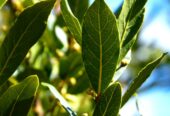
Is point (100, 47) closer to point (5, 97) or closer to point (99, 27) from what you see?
point (99, 27)

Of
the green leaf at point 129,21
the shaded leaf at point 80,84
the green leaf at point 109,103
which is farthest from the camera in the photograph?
the shaded leaf at point 80,84

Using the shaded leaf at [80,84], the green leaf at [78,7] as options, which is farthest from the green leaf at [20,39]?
the shaded leaf at [80,84]

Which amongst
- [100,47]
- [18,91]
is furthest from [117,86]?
[18,91]

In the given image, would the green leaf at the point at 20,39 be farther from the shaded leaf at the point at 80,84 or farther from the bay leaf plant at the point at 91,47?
the shaded leaf at the point at 80,84

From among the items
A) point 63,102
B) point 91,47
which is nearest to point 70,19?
point 91,47

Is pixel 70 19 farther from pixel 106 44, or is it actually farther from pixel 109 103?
pixel 109 103
